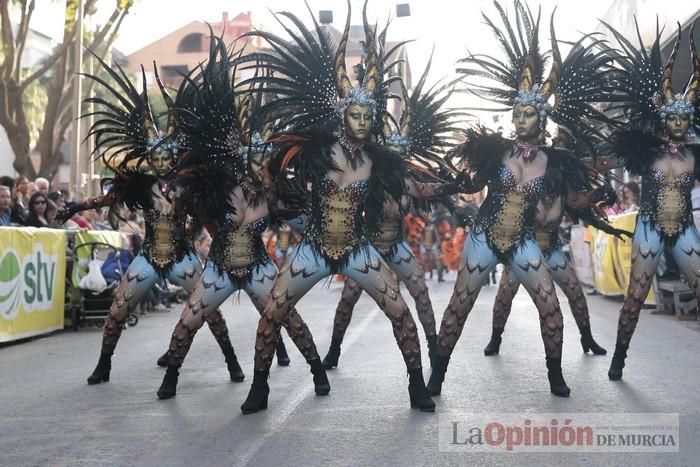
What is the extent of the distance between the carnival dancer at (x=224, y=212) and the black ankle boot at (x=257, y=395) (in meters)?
0.60

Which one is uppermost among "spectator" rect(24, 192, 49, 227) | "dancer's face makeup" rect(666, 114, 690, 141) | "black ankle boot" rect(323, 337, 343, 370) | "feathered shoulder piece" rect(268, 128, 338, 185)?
"dancer's face makeup" rect(666, 114, 690, 141)

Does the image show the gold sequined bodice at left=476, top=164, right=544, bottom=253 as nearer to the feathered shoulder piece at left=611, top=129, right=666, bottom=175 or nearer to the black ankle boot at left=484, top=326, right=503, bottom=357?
the feathered shoulder piece at left=611, top=129, right=666, bottom=175

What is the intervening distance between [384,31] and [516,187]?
1.48 metres

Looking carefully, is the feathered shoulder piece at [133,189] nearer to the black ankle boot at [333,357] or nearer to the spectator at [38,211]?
the black ankle boot at [333,357]

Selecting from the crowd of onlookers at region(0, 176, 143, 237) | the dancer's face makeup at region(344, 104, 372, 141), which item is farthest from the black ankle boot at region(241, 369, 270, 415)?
the crowd of onlookers at region(0, 176, 143, 237)

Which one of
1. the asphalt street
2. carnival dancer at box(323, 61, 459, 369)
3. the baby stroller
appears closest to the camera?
the asphalt street

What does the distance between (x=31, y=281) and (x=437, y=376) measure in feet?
21.5

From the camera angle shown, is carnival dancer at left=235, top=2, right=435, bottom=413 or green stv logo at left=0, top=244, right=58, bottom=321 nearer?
carnival dancer at left=235, top=2, right=435, bottom=413

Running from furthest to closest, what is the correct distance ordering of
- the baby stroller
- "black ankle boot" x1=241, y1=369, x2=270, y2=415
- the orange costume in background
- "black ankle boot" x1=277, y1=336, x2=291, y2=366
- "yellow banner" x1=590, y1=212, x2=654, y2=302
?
the orange costume in background → "yellow banner" x1=590, y1=212, x2=654, y2=302 → the baby stroller → "black ankle boot" x1=277, y1=336, x2=291, y2=366 → "black ankle boot" x1=241, y1=369, x2=270, y2=415

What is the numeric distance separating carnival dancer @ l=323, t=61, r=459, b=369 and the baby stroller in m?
4.99

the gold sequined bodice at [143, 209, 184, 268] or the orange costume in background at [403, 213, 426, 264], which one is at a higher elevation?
the gold sequined bodice at [143, 209, 184, 268]

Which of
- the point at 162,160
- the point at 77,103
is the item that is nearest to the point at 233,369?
the point at 162,160

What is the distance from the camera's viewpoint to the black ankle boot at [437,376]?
6.54 m

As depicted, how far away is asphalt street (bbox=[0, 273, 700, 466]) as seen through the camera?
494 centimetres
